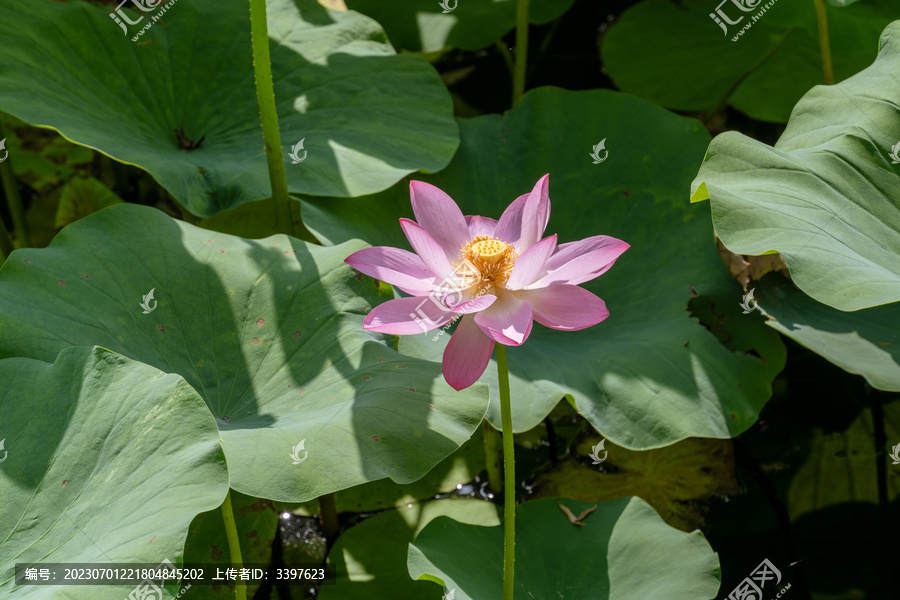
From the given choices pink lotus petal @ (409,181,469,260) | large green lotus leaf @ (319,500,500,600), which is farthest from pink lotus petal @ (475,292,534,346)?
large green lotus leaf @ (319,500,500,600)

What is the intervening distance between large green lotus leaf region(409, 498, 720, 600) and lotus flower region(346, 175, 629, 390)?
406 millimetres

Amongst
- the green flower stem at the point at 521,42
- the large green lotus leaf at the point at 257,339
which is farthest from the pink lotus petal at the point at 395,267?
the green flower stem at the point at 521,42

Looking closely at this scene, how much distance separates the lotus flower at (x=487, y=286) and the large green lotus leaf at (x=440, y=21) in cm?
121

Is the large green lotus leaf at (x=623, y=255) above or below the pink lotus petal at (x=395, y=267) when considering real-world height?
below

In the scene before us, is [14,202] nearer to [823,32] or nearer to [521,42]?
[521,42]

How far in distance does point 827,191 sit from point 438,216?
70 cm

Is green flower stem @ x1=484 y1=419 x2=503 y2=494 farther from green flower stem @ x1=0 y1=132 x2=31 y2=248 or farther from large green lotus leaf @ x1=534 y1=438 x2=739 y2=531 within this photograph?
green flower stem @ x1=0 y1=132 x2=31 y2=248

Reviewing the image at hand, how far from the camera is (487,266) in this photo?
3.09 feet

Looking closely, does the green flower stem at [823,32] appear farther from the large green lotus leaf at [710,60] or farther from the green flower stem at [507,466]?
the green flower stem at [507,466]

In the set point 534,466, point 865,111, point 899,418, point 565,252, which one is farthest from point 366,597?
point 899,418

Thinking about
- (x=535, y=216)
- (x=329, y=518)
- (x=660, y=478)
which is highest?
(x=535, y=216)

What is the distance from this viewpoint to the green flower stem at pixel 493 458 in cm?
160

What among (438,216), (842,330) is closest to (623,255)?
(842,330)

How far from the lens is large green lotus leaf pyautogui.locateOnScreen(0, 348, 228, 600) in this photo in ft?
2.85
